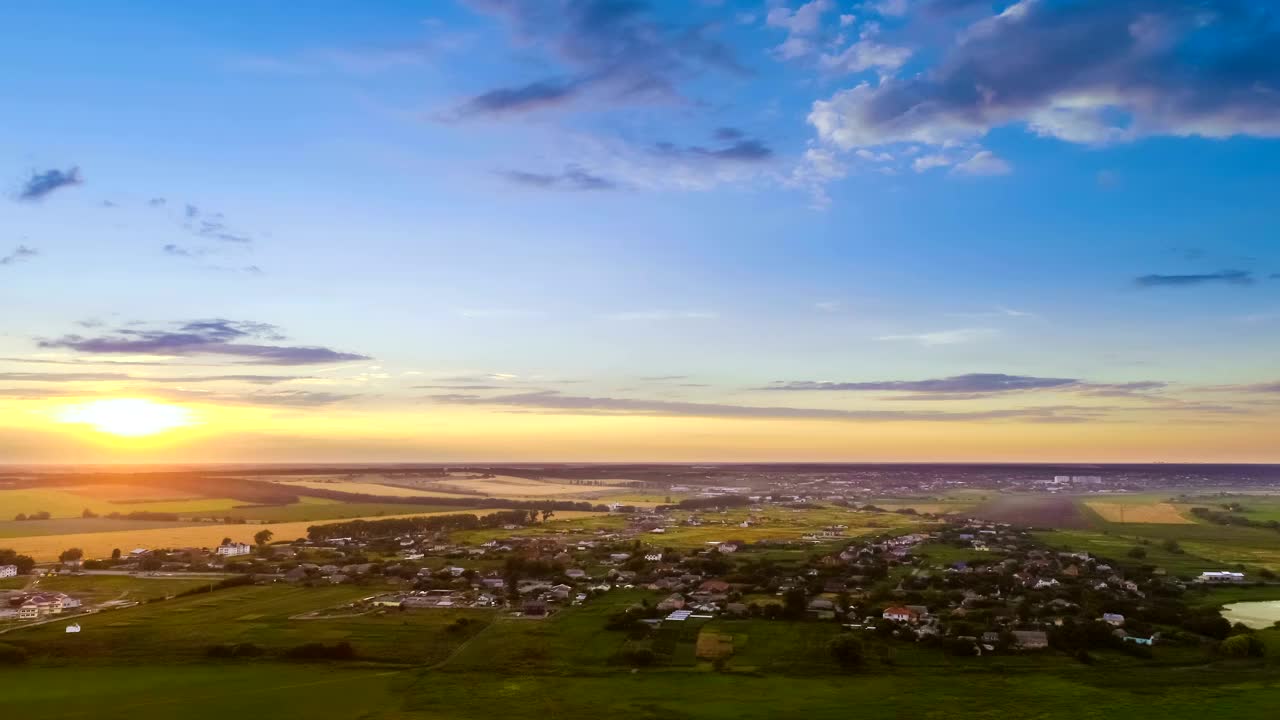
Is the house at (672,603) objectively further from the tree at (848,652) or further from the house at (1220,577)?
the house at (1220,577)

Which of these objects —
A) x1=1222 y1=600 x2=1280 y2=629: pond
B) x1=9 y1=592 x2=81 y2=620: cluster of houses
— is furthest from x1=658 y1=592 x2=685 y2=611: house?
x1=9 y1=592 x2=81 y2=620: cluster of houses

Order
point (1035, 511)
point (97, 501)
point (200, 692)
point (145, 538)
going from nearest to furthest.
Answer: point (200, 692) < point (145, 538) < point (1035, 511) < point (97, 501)

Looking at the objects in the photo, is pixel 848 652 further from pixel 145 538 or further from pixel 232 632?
pixel 145 538

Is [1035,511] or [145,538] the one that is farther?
[1035,511]

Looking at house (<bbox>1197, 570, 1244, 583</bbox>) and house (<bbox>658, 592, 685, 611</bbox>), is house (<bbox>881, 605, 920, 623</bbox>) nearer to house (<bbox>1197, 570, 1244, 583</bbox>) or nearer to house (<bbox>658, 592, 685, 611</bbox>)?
house (<bbox>658, 592, 685, 611</bbox>)

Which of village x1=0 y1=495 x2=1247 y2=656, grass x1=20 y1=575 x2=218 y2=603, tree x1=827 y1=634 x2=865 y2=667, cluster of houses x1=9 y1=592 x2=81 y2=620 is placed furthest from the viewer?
grass x1=20 y1=575 x2=218 y2=603

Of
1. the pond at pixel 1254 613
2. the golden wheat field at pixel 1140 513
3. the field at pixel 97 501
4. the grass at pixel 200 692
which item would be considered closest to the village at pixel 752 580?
the pond at pixel 1254 613

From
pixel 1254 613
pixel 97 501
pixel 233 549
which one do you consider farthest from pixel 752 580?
pixel 97 501
